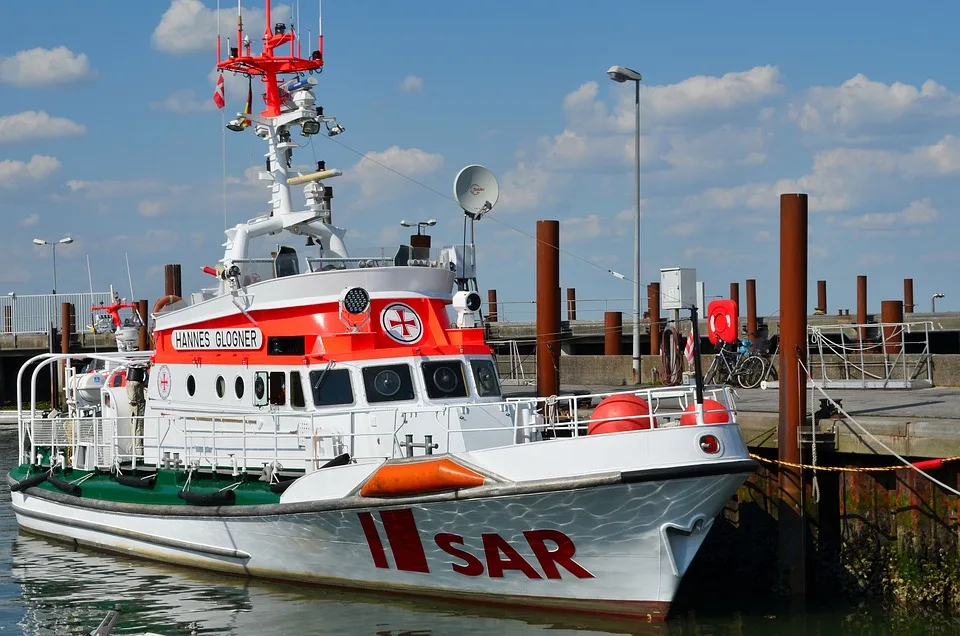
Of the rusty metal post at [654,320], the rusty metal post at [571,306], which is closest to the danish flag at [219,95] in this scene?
the rusty metal post at [654,320]

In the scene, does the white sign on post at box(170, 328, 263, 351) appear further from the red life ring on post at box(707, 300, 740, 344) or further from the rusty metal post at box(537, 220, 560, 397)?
the red life ring on post at box(707, 300, 740, 344)

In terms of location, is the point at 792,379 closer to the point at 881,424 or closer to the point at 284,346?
the point at 881,424

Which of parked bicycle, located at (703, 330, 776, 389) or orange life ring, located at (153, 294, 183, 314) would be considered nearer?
orange life ring, located at (153, 294, 183, 314)

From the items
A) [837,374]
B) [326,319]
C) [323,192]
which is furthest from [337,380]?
[837,374]

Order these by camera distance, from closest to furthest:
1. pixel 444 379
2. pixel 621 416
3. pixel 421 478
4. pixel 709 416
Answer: pixel 709 416, pixel 421 478, pixel 621 416, pixel 444 379

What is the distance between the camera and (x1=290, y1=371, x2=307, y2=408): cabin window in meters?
14.5

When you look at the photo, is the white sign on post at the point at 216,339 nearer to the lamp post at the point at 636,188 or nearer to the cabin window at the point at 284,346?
the cabin window at the point at 284,346

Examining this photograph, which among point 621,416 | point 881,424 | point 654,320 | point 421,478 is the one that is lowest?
point 421,478

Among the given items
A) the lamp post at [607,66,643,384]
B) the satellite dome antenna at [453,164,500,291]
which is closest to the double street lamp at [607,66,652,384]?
the lamp post at [607,66,643,384]

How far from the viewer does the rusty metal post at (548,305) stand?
1708 centimetres

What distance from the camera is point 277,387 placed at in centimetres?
1477

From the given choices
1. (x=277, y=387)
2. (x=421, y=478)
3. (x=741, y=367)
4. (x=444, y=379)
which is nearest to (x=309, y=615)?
(x=421, y=478)

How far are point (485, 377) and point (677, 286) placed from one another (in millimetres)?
5116

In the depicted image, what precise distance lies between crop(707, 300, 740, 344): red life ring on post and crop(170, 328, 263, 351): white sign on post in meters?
Result: 6.65
